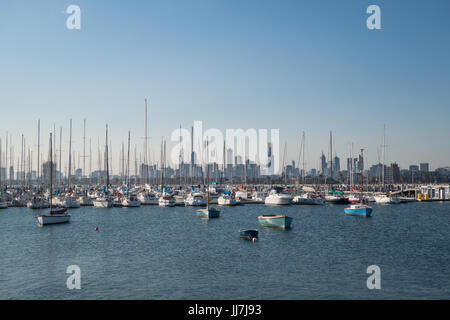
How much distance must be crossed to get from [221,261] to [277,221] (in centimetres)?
2325

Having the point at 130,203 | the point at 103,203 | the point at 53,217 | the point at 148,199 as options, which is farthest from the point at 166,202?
the point at 53,217

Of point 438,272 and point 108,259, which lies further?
point 108,259

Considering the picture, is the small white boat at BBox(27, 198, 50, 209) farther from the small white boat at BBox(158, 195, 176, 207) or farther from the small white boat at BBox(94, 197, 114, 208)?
the small white boat at BBox(158, 195, 176, 207)

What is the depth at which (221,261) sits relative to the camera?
119 feet

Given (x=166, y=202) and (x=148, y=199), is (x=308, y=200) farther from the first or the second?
(x=148, y=199)

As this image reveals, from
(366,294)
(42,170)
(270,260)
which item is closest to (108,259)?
(270,260)

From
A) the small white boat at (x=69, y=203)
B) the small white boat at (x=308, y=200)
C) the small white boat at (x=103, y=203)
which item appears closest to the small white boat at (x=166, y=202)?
the small white boat at (x=103, y=203)

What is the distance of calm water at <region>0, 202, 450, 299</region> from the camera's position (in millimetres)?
26828

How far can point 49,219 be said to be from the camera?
206ft

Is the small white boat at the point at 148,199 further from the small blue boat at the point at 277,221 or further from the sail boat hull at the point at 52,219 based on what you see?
the small blue boat at the point at 277,221

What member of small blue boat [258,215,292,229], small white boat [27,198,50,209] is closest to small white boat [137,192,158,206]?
small white boat [27,198,50,209]
